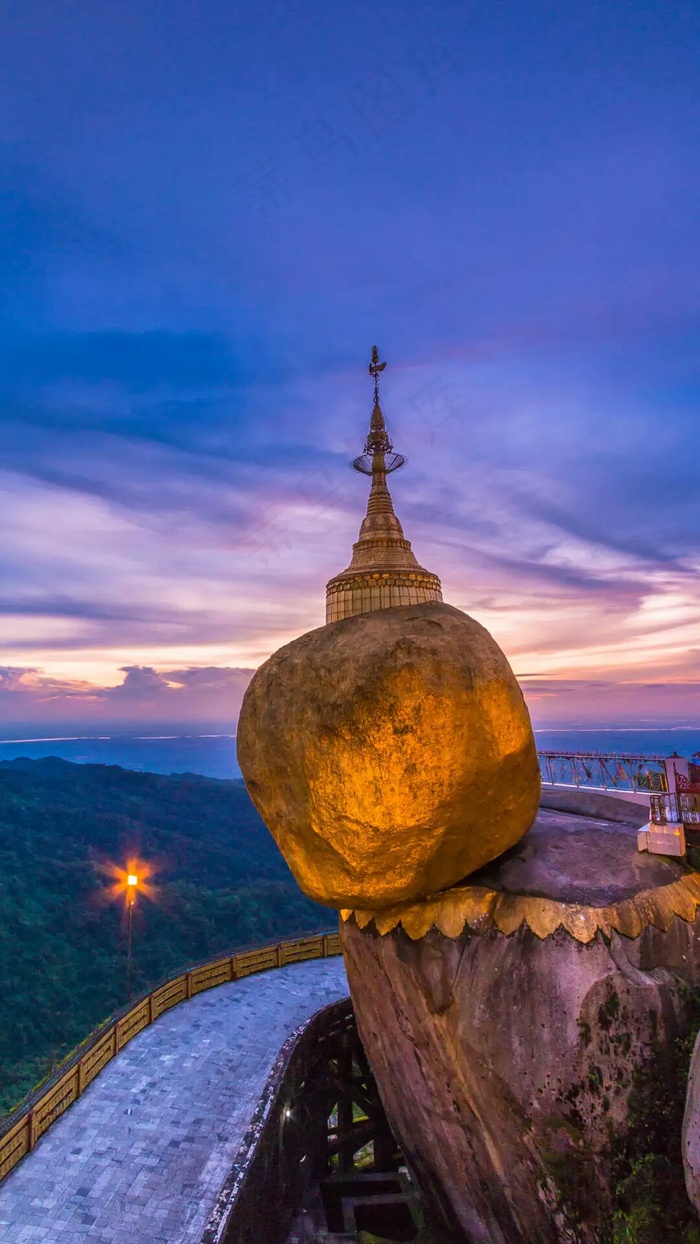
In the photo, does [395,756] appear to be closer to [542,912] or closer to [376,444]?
[542,912]

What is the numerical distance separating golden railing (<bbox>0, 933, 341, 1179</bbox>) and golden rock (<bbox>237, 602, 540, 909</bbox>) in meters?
7.00

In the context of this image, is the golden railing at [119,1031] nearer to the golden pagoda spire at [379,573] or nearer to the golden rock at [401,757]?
the golden rock at [401,757]

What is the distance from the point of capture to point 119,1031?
49.2ft

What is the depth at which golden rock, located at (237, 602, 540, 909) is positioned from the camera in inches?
362

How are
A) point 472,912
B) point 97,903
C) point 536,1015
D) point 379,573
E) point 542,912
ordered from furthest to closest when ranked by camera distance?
point 97,903 → point 379,573 → point 472,912 → point 542,912 → point 536,1015

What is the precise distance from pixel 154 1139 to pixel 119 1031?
11.9ft

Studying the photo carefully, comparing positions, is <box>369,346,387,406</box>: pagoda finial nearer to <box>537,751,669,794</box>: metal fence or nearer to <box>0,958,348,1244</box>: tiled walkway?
<box>537,751,669,794</box>: metal fence

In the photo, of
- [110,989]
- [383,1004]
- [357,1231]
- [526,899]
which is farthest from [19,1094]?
[526,899]

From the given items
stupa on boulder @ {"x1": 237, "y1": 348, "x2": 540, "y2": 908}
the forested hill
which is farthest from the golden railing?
the forested hill

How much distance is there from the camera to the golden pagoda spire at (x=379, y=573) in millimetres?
22031

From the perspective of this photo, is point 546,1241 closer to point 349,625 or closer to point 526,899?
point 526,899

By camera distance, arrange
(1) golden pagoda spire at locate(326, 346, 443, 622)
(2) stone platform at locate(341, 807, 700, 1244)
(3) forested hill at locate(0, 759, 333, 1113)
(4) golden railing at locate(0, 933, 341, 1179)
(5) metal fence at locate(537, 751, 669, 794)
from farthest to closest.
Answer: (3) forested hill at locate(0, 759, 333, 1113), (1) golden pagoda spire at locate(326, 346, 443, 622), (4) golden railing at locate(0, 933, 341, 1179), (5) metal fence at locate(537, 751, 669, 794), (2) stone platform at locate(341, 807, 700, 1244)

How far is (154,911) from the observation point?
54.1 metres

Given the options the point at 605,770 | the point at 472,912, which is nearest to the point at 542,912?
the point at 472,912
